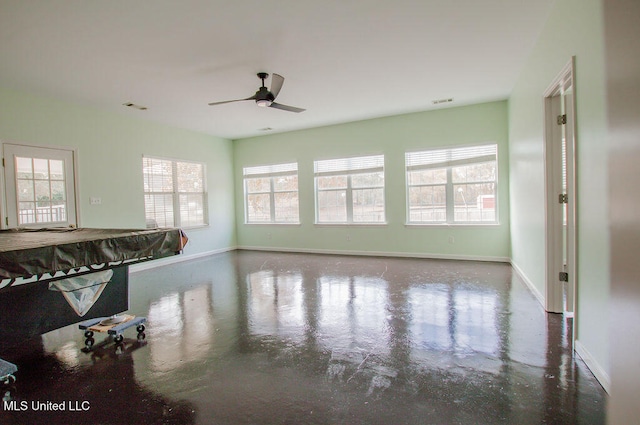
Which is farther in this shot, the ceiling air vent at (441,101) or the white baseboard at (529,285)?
the ceiling air vent at (441,101)

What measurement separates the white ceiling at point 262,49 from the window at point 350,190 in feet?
5.66

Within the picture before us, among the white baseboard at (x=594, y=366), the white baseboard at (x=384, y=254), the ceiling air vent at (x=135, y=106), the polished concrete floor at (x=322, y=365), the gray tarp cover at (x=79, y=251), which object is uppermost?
the ceiling air vent at (x=135, y=106)

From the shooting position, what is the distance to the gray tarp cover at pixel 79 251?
1.69 metres

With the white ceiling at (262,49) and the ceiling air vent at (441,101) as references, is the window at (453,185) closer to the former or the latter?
the ceiling air vent at (441,101)

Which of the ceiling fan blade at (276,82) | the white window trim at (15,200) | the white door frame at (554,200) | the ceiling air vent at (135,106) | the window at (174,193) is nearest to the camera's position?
the white door frame at (554,200)

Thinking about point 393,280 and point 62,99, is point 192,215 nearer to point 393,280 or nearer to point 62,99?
point 62,99

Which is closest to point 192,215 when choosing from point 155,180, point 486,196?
point 155,180

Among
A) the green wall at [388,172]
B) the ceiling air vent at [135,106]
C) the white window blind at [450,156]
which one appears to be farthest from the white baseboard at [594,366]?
the ceiling air vent at [135,106]

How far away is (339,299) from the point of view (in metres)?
3.83

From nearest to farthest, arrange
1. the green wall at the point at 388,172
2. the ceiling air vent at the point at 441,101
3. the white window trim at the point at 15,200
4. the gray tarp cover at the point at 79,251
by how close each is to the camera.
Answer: the gray tarp cover at the point at 79,251, the white window trim at the point at 15,200, the ceiling air vent at the point at 441,101, the green wall at the point at 388,172

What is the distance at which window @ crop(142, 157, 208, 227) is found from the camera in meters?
6.24

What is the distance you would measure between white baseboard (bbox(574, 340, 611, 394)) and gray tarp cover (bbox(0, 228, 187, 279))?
3.11 metres

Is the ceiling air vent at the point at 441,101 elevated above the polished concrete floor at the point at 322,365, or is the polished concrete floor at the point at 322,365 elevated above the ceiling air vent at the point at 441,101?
the ceiling air vent at the point at 441,101

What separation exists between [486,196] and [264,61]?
454cm
